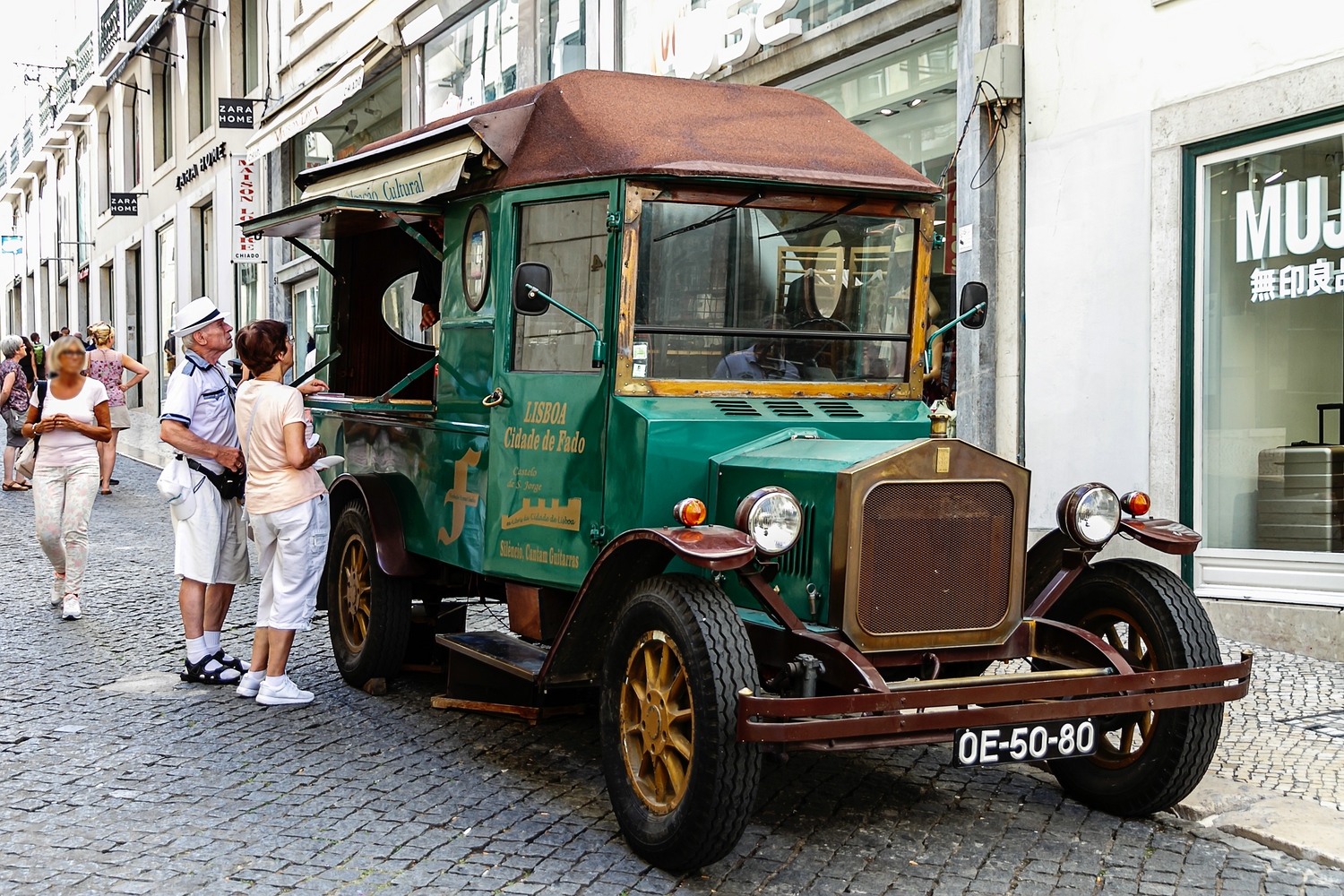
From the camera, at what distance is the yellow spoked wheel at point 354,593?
6836 millimetres

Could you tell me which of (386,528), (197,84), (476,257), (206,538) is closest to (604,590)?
(476,257)

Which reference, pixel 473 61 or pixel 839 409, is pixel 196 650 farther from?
pixel 473 61

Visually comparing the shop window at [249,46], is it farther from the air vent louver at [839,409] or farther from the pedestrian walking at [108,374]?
the air vent louver at [839,409]

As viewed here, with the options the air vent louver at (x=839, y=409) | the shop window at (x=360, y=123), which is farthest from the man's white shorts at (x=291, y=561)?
the shop window at (x=360, y=123)

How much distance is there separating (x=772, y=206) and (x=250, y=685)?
130 inches

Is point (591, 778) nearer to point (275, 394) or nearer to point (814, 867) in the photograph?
point (814, 867)

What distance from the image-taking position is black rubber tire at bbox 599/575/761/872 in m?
4.00

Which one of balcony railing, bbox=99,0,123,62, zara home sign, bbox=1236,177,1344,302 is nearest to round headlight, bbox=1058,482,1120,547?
zara home sign, bbox=1236,177,1344,302

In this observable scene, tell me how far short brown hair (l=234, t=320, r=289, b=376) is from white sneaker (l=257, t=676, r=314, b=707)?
4.55ft

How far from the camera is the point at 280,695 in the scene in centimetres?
641

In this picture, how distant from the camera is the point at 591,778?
5.25 metres

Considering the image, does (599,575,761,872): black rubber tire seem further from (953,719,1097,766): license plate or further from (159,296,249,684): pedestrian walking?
(159,296,249,684): pedestrian walking

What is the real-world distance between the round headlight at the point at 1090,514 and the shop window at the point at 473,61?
12444mm

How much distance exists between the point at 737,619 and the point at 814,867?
794mm
